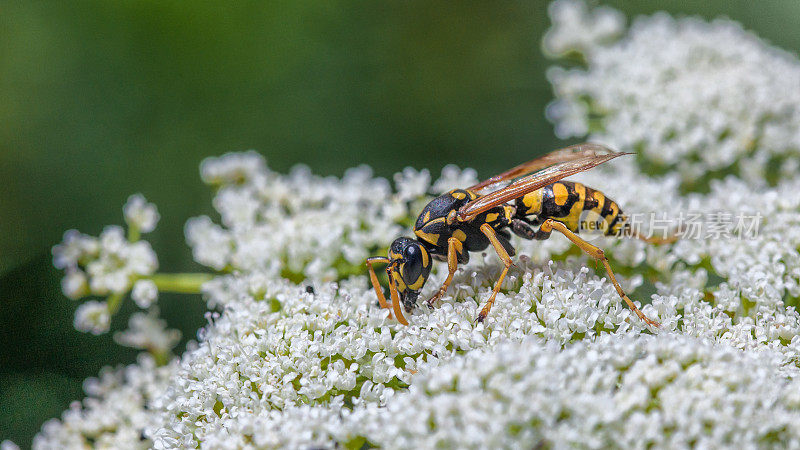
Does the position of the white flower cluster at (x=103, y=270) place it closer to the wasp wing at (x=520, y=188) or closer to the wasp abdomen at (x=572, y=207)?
the wasp wing at (x=520, y=188)

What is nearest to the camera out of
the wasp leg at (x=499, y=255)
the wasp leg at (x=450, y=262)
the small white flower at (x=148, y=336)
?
the wasp leg at (x=499, y=255)

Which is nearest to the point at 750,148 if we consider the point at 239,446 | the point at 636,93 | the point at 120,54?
the point at 636,93

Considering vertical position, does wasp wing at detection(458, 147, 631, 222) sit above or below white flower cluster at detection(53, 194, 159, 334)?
below

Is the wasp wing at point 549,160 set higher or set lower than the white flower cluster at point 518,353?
higher

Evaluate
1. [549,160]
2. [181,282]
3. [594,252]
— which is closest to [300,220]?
[181,282]

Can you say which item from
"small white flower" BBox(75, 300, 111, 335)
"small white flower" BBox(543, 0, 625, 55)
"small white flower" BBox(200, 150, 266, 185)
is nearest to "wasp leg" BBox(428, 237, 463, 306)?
"small white flower" BBox(200, 150, 266, 185)

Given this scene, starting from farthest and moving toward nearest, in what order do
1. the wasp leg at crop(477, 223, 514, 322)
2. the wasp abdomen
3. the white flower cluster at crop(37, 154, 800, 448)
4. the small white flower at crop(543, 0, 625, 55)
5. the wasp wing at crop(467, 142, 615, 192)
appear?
the small white flower at crop(543, 0, 625, 55) → the wasp wing at crop(467, 142, 615, 192) → the wasp abdomen → the wasp leg at crop(477, 223, 514, 322) → the white flower cluster at crop(37, 154, 800, 448)

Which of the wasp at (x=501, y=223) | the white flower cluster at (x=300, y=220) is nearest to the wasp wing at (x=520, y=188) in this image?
the wasp at (x=501, y=223)

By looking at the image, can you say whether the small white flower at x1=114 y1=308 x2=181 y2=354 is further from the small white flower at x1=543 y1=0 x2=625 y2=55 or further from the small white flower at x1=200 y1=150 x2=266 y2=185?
the small white flower at x1=543 y1=0 x2=625 y2=55

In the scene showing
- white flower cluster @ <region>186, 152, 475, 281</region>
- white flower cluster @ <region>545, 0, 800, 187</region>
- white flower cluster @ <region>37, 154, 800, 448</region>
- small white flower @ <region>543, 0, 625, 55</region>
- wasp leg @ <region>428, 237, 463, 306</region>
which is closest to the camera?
white flower cluster @ <region>37, 154, 800, 448</region>
